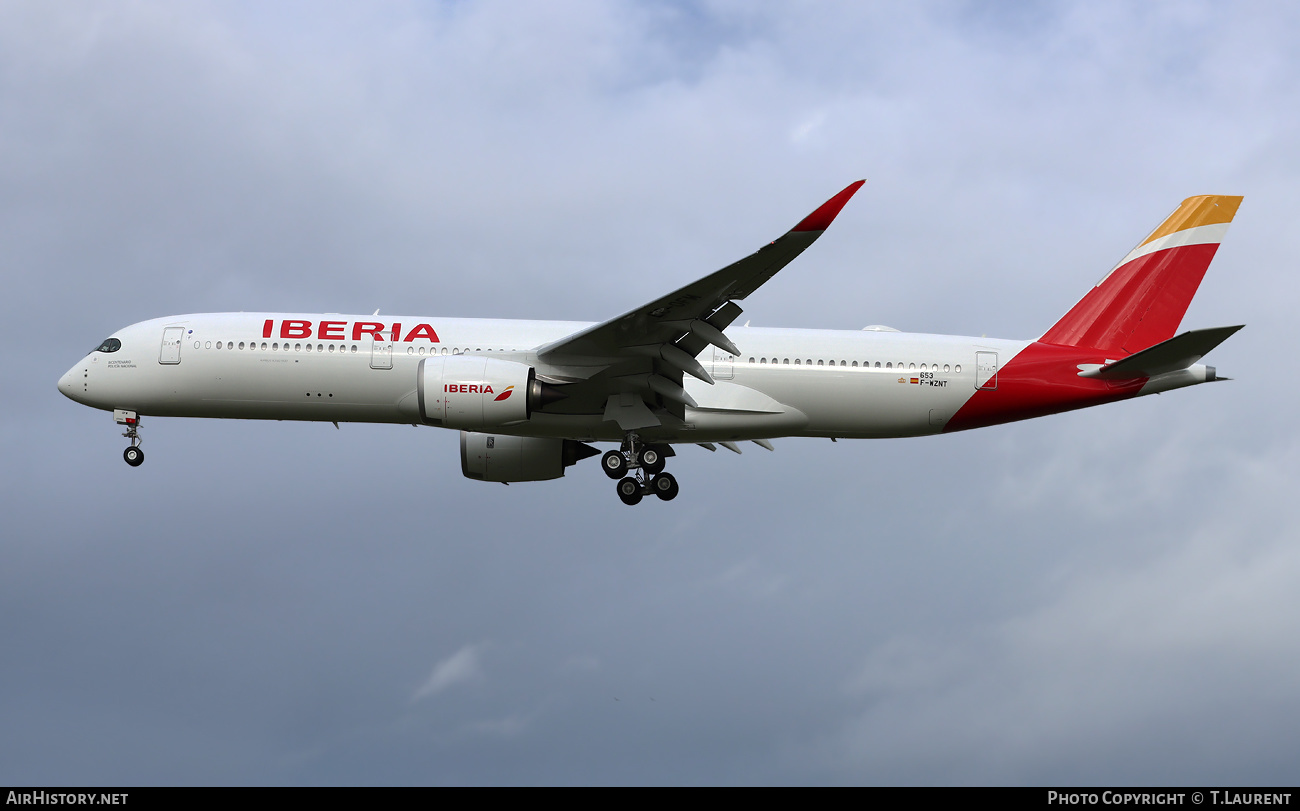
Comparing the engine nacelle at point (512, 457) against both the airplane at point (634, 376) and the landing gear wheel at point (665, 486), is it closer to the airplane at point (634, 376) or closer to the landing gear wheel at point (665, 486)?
the airplane at point (634, 376)

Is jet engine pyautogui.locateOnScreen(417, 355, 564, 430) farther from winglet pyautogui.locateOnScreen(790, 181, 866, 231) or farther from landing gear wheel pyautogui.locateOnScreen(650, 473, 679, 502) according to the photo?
winglet pyautogui.locateOnScreen(790, 181, 866, 231)

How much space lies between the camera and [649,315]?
84.7 feet

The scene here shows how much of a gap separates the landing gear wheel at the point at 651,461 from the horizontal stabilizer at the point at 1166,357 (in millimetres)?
9376

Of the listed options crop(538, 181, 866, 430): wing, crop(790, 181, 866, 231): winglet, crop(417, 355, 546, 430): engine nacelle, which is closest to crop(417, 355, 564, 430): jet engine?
crop(417, 355, 546, 430): engine nacelle

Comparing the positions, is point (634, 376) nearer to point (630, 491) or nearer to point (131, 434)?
point (630, 491)

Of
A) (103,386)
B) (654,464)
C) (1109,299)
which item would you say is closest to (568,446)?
(654,464)

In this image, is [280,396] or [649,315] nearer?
[649,315]

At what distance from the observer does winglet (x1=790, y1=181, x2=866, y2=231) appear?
2153 centimetres

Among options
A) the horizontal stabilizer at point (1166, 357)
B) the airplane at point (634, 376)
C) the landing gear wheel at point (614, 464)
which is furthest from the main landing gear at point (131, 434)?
the horizontal stabilizer at point (1166, 357)

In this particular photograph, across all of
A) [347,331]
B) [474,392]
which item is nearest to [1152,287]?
[474,392]

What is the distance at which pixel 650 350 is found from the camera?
26.8 metres
